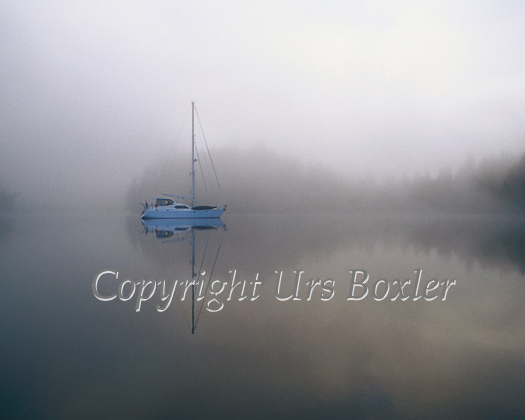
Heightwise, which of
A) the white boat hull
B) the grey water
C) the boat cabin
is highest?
the grey water

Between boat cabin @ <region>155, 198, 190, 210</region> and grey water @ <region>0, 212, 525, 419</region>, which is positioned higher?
grey water @ <region>0, 212, 525, 419</region>

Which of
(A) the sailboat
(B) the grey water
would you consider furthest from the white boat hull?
(B) the grey water

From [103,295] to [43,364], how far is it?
223 inches

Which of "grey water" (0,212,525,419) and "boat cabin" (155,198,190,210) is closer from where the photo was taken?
"grey water" (0,212,525,419)

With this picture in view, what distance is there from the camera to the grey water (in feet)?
18.0

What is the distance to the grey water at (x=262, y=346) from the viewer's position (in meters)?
5.47

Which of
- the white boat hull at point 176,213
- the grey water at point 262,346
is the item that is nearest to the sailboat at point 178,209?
the white boat hull at point 176,213

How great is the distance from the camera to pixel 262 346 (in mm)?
7652

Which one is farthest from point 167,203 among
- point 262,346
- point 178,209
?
point 262,346

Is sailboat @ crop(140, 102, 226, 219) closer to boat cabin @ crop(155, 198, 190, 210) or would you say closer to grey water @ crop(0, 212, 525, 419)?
boat cabin @ crop(155, 198, 190, 210)

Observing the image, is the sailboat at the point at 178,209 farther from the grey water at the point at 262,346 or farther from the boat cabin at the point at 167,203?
the grey water at the point at 262,346

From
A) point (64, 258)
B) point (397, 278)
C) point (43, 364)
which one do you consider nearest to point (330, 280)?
point (397, 278)

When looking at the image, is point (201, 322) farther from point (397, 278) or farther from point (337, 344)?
point (397, 278)

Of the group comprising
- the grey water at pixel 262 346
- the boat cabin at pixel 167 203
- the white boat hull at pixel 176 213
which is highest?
the grey water at pixel 262 346
